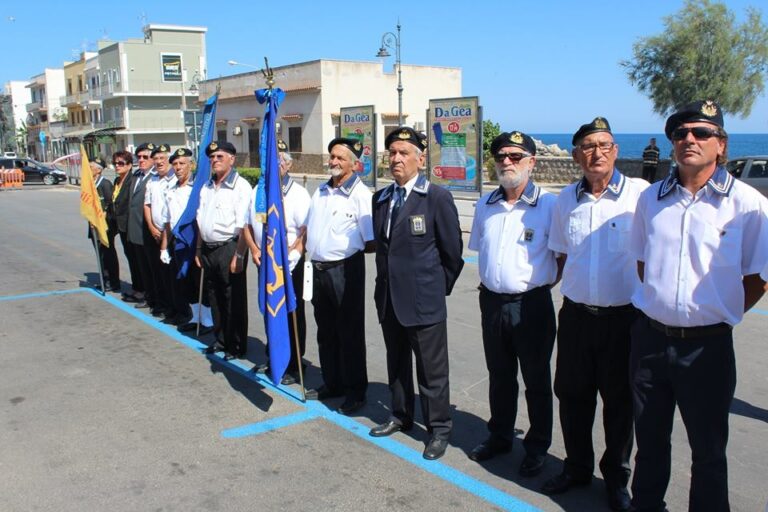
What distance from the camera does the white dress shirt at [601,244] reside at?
3447mm

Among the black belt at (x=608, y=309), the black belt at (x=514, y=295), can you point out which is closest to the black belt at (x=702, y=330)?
the black belt at (x=608, y=309)

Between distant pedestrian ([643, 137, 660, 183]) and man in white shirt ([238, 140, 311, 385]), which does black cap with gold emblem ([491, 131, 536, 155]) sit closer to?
man in white shirt ([238, 140, 311, 385])

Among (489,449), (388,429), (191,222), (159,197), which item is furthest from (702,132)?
(159,197)

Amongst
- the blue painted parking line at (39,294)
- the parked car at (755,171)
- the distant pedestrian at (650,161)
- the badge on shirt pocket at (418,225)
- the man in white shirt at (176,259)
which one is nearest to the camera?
the badge on shirt pocket at (418,225)

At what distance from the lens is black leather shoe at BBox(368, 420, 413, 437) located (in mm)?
4535

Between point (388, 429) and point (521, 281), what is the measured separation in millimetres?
1483

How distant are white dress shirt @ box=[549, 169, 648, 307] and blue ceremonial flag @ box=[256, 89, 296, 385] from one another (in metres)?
2.36

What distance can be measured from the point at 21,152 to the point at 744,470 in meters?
115

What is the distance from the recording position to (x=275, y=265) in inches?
205

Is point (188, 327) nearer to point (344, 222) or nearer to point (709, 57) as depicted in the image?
point (344, 222)

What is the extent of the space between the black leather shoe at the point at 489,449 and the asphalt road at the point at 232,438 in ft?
0.22

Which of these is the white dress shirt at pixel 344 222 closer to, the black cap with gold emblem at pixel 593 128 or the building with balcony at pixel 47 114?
the black cap with gold emblem at pixel 593 128

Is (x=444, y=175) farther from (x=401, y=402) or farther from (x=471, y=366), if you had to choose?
(x=401, y=402)

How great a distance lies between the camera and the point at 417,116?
144 feet
